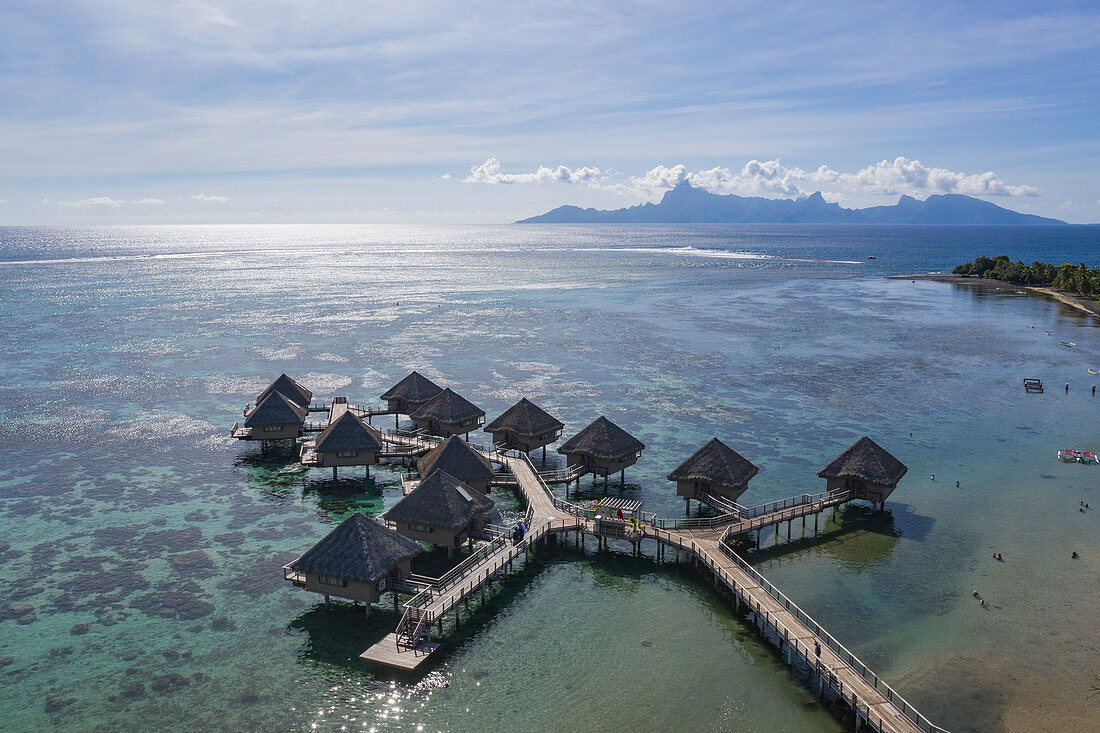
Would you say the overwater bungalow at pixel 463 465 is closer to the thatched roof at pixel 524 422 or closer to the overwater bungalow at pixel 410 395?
the thatched roof at pixel 524 422

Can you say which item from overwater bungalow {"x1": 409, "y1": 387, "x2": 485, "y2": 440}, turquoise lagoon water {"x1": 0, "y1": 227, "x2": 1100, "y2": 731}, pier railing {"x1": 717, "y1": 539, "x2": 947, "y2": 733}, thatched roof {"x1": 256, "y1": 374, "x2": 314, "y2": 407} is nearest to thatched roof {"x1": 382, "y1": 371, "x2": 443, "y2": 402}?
overwater bungalow {"x1": 409, "y1": 387, "x2": 485, "y2": 440}

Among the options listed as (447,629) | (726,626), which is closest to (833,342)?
(726,626)

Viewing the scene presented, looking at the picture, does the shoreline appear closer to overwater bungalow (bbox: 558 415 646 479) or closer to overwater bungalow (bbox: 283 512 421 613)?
overwater bungalow (bbox: 558 415 646 479)

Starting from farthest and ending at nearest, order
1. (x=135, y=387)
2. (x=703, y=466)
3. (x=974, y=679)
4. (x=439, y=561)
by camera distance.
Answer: (x=135, y=387) < (x=703, y=466) < (x=439, y=561) < (x=974, y=679)

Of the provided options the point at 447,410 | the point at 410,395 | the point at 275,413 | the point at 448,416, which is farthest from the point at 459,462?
the point at 275,413

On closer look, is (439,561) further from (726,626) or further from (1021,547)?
(1021,547)

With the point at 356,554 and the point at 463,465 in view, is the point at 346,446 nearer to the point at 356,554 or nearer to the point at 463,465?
the point at 463,465

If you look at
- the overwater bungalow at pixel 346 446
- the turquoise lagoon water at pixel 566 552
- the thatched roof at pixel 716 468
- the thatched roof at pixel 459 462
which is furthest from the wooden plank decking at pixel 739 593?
the overwater bungalow at pixel 346 446
